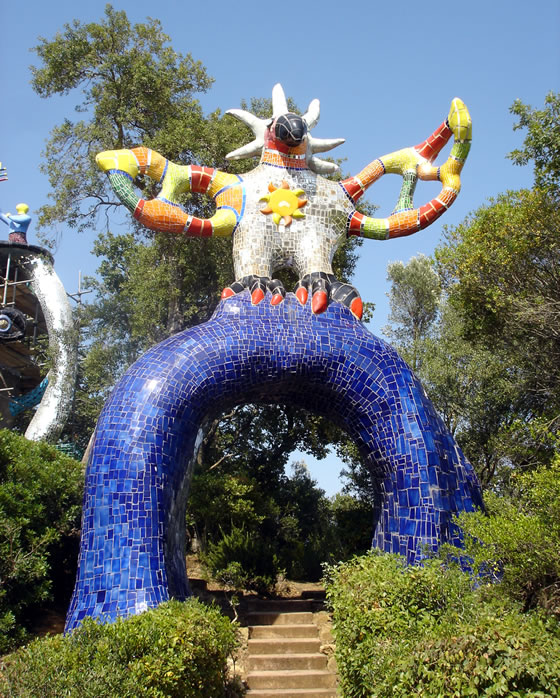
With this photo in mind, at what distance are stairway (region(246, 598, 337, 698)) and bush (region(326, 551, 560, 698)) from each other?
132 centimetres

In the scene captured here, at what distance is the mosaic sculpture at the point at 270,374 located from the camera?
656 cm

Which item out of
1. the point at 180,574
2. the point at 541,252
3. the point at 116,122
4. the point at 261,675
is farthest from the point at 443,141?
the point at 116,122

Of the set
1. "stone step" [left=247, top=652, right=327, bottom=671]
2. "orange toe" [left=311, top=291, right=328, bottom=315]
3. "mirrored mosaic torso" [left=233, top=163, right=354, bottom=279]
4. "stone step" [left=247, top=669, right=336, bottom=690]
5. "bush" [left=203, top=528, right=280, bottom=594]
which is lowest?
"stone step" [left=247, top=669, right=336, bottom=690]

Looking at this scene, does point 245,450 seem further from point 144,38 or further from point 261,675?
point 144,38

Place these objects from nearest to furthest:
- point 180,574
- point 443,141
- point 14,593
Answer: point 180,574, point 14,593, point 443,141

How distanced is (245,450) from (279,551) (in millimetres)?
2885

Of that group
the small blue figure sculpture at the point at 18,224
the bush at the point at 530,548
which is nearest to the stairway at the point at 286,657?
the bush at the point at 530,548

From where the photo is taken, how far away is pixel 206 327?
7578 millimetres

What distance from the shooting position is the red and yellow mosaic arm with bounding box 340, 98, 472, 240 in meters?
8.64

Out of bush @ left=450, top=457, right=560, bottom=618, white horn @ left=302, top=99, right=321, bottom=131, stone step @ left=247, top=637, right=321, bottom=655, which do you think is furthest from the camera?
white horn @ left=302, top=99, right=321, bottom=131

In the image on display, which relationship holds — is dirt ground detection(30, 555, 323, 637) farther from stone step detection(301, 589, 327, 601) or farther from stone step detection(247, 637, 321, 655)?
stone step detection(247, 637, 321, 655)

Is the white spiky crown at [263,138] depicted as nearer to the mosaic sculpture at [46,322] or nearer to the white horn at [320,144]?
the white horn at [320,144]

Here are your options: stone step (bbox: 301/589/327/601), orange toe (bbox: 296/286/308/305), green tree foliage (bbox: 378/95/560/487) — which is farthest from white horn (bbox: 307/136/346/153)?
stone step (bbox: 301/589/327/601)

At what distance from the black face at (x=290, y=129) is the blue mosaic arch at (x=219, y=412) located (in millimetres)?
2119
